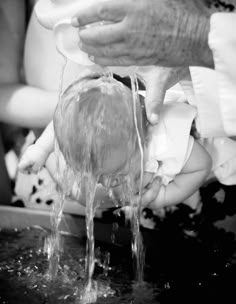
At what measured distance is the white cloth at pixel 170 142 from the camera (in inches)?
46.4

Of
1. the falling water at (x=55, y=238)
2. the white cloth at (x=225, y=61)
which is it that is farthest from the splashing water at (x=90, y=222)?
the white cloth at (x=225, y=61)

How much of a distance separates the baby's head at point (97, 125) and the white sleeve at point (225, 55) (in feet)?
0.83

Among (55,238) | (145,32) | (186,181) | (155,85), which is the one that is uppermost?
(145,32)

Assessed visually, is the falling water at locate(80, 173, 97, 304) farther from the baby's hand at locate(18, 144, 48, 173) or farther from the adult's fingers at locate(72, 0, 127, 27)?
the adult's fingers at locate(72, 0, 127, 27)

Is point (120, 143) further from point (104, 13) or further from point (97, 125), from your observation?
point (104, 13)

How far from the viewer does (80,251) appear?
1.27 metres

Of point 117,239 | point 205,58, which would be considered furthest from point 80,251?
point 205,58

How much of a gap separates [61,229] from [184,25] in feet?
2.39

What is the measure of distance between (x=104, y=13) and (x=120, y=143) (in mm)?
371

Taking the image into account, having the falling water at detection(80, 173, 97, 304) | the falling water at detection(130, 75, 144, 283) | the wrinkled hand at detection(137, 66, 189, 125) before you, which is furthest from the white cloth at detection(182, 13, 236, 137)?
the falling water at detection(80, 173, 97, 304)

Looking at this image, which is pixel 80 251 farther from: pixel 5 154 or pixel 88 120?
pixel 5 154

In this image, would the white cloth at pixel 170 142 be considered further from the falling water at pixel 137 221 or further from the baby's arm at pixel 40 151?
the baby's arm at pixel 40 151

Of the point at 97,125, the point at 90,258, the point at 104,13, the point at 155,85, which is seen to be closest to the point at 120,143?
the point at 97,125

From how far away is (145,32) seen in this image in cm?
79
